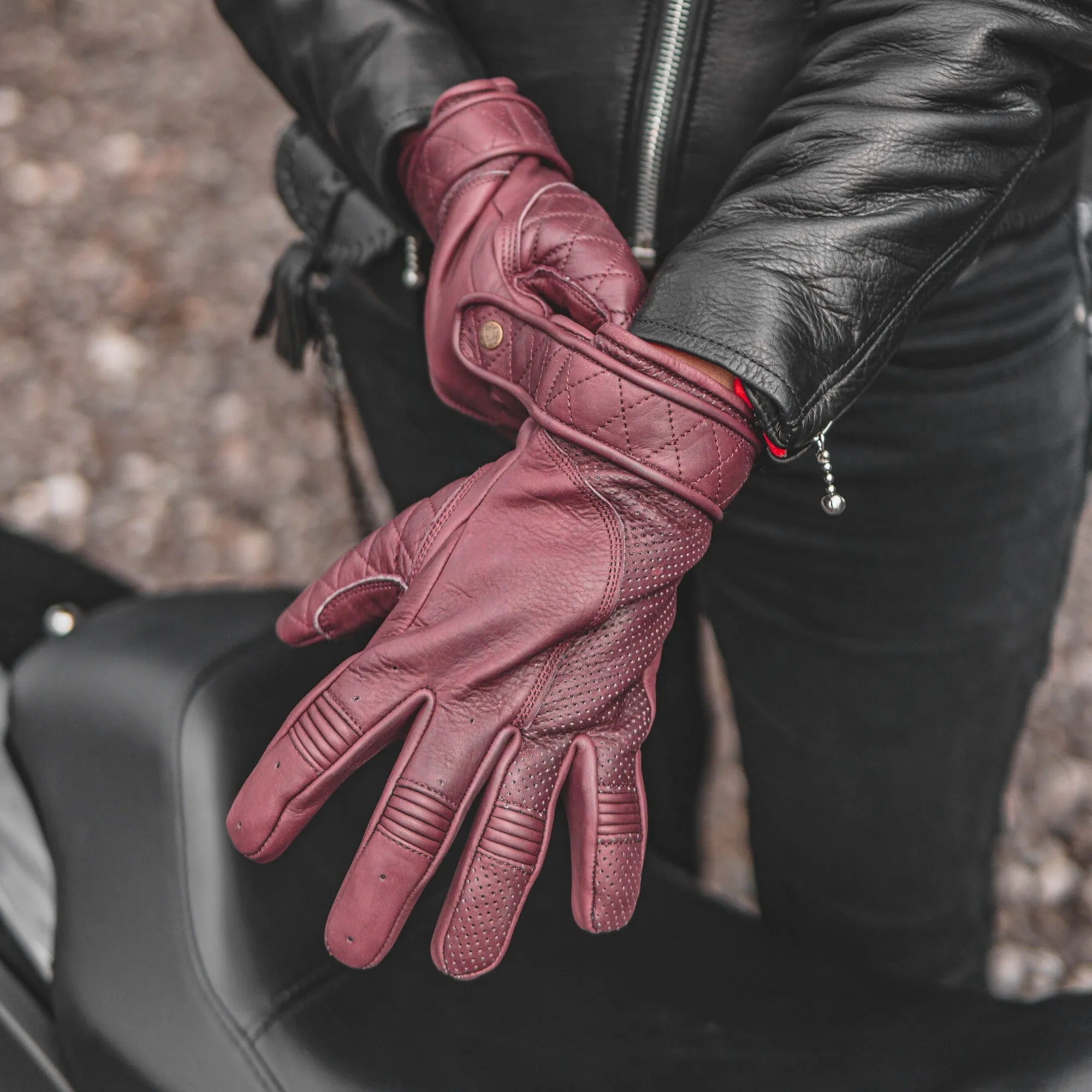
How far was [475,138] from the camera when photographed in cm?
85

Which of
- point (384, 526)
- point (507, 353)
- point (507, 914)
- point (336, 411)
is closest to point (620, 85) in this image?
point (507, 353)

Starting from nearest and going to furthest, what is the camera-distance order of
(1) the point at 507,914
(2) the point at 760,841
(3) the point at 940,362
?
1. (1) the point at 507,914
2. (3) the point at 940,362
3. (2) the point at 760,841

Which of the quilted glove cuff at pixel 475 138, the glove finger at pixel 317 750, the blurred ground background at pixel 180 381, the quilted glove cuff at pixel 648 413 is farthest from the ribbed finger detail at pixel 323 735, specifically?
the blurred ground background at pixel 180 381

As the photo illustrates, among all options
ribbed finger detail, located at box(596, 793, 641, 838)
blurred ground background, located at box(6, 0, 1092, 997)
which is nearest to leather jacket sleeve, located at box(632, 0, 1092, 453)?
ribbed finger detail, located at box(596, 793, 641, 838)

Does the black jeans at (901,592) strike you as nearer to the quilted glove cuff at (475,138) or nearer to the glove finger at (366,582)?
the quilted glove cuff at (475,138)

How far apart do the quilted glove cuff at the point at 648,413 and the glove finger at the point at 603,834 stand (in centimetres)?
19

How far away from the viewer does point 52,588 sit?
1.10 metres

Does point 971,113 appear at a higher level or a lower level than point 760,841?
higher

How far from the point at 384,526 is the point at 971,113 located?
519 mm

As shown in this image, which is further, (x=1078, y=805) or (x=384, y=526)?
(x=1078, y=805)

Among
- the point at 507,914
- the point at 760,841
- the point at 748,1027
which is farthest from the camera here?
the point at 760,841

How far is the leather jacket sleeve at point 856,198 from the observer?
683 mm

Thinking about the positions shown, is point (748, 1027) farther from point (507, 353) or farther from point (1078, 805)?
point (1078, 805)

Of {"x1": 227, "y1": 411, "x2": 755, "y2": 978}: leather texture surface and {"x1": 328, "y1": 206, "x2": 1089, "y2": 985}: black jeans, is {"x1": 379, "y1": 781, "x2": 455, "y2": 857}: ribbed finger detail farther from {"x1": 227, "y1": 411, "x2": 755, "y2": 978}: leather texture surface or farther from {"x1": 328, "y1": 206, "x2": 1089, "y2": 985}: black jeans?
{"x1": 328, "y1": 206, "x2": 1089, "y2": 985}: black jeans
